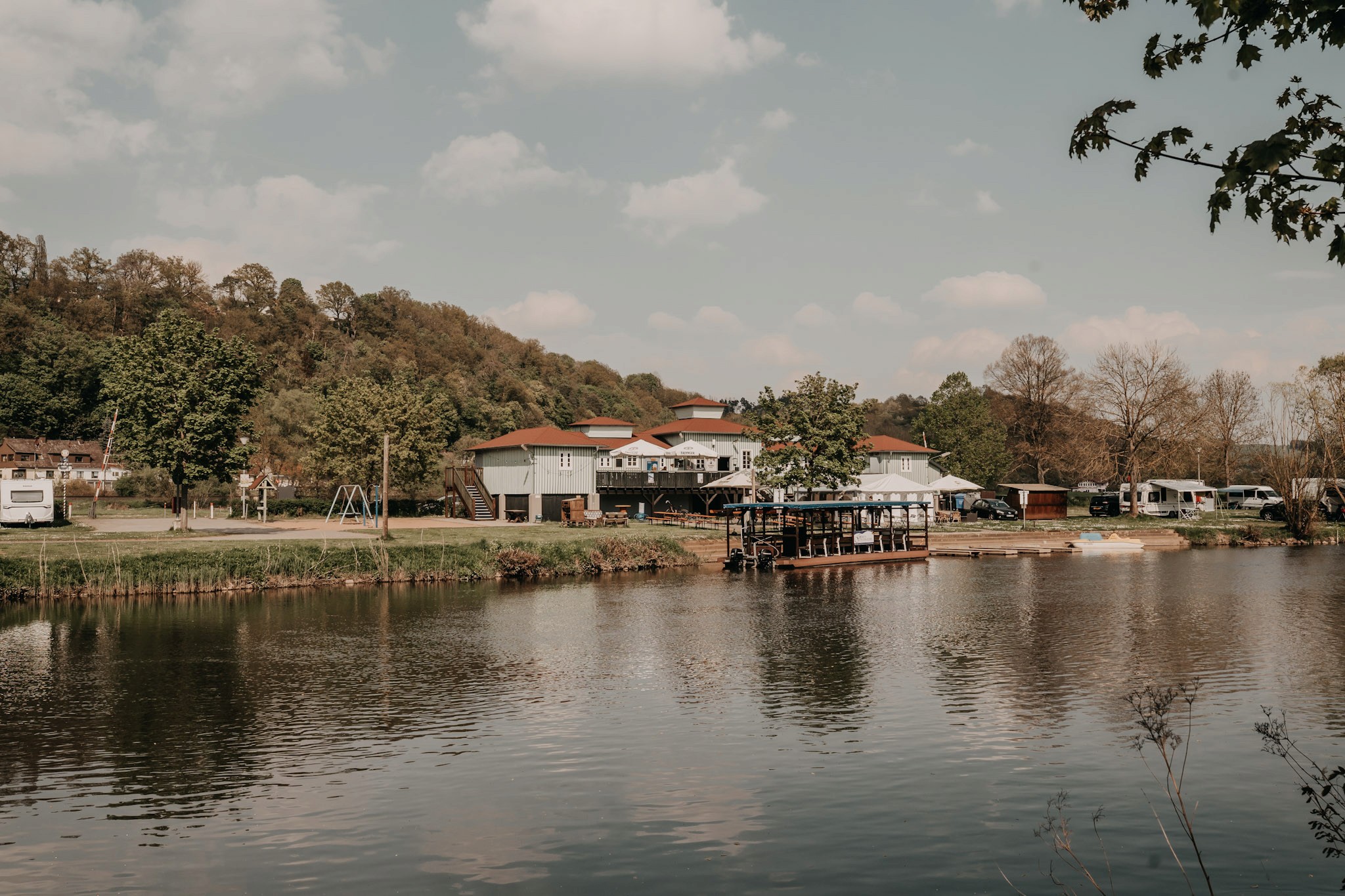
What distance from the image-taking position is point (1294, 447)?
2672 inches

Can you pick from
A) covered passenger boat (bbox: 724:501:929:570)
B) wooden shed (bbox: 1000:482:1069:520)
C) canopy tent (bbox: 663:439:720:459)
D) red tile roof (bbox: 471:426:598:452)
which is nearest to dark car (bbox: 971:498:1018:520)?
wooden shed (bbox: 1000:482:1069:520)

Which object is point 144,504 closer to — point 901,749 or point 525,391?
point 525,391

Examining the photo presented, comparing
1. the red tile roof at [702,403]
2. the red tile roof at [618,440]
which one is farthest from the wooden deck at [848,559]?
the red tile roof at [702,403]

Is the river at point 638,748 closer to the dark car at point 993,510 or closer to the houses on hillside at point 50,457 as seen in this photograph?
the dark car at point 993,510

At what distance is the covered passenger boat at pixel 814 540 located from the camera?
50.6 meters

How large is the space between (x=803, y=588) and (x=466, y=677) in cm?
2126

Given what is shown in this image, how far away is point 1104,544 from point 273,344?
96.4 m

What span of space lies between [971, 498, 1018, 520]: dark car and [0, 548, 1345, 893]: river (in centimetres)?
4522

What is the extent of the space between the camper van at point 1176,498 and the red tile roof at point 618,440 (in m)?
40.3

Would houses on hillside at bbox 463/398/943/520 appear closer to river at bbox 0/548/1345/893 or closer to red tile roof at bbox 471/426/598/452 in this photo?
red tile roof at bbox 471/426/598/452

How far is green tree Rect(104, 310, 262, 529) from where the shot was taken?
5159 cm

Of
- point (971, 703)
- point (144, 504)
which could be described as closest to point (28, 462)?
point (144, 504)

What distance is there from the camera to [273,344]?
391 feet

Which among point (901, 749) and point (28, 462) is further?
point (28, 462)
